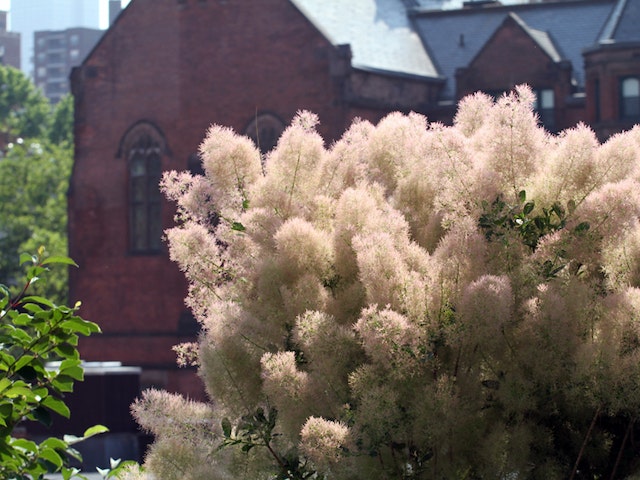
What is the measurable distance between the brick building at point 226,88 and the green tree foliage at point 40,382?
2541 centimetres

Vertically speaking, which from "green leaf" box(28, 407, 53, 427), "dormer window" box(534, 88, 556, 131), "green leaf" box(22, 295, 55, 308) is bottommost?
"green leaf" box(28, 407, 53, 427)

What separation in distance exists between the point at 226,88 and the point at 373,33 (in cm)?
470

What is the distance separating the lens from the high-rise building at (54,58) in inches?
7165

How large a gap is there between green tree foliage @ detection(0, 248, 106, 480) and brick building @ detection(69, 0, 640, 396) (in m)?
25.4

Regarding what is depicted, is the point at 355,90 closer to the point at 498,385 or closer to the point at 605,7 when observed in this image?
the point at 605,7

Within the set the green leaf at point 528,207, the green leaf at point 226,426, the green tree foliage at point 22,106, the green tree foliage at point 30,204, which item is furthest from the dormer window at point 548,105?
the green tree foliage at point 22,106

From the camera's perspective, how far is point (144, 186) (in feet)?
110

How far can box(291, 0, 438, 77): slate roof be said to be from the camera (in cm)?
3191

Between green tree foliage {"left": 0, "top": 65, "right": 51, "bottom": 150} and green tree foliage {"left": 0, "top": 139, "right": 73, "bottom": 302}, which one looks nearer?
green tree foliage {"left": 0, "top": 139, "right": 73, "bottom": 302}

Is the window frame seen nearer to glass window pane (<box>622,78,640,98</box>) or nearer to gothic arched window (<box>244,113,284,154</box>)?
glass window pane (<box>622,78,640,98</box>)

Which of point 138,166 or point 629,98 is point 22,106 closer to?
point 138,166

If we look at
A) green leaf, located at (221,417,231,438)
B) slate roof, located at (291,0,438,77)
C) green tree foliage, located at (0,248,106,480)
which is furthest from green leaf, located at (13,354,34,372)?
slate roof, located at (291,0,438,77)

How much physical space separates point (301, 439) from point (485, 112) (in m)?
2.21

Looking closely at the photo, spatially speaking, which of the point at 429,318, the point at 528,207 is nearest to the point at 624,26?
the point at 528,207
